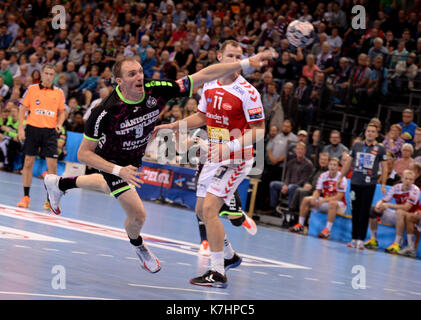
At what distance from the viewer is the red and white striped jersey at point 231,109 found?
6.69 m

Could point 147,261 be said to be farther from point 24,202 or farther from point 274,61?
point 274,61

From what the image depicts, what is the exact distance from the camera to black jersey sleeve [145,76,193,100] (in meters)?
6.20

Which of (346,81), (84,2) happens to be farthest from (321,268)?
(84,2)

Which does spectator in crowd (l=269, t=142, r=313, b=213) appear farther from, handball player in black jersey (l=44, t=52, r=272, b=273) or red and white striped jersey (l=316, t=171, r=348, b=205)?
handball player in black jersey (l=44, t=52, r=272, b=273)

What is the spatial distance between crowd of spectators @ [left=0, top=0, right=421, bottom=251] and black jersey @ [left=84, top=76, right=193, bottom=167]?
7969 millimetres

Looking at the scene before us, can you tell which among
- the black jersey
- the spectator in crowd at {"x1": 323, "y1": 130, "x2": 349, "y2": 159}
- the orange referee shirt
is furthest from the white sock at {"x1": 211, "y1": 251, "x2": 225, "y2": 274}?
the spectator in crowd at {"x1": 323, "y1": 130, "x2": 349, "y2": 159}

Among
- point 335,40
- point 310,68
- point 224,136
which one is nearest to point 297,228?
point 310,68

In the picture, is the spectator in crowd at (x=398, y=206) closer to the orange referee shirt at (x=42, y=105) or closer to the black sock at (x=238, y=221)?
the black sock at (x=238, y=221)

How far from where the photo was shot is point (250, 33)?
19.1 metres

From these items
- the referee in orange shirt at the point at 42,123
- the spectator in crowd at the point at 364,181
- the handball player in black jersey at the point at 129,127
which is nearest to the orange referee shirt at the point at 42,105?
the referee in orange shirt at the point at 42,123

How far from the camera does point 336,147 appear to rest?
1455 centimetres

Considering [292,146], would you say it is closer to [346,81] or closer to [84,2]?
[346,81]

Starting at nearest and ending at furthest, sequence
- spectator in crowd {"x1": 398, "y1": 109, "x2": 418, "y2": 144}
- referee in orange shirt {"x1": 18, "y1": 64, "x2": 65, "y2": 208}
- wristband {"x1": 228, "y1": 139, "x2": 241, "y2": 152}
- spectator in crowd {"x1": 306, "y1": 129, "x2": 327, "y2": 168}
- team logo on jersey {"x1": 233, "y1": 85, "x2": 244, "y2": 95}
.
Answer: wristband {"x1": 228, "y1": 139, "x2": 241, "y2": 152} < team logo on jersey {"x1": 233, "y1": 85, "x2": 244, "y2": 95} < referee in orange shirt {"x1": 18, "y1": 64, "x2": 65, "y2": 208} < spectator in crowd {"x1": 398, "y1": 109, "x2": 418, "y2": 144} < spectator in crowd {"x1": 306, "y1": 129, "x2": 327, "y2": 168}

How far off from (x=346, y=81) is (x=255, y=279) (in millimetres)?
10224
